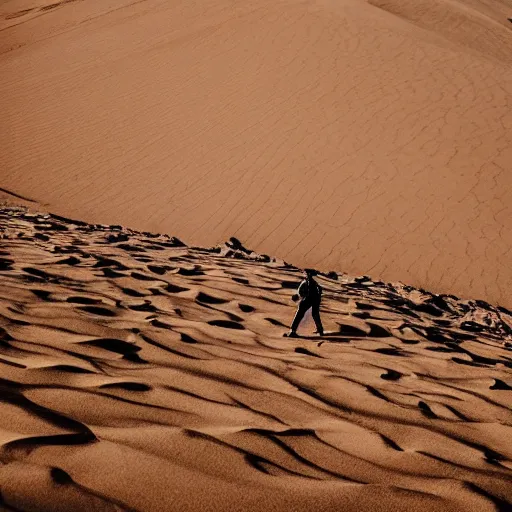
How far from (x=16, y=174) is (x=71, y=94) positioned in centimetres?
488

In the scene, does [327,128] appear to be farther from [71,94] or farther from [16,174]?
[71,94]

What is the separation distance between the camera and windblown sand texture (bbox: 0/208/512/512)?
2.03m

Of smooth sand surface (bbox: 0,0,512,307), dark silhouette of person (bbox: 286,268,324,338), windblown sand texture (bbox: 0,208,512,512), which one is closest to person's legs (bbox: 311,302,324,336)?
dark silhouette of person (bbox: 286,268,324,338)

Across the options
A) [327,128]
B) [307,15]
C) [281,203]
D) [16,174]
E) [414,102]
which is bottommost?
[16,174]

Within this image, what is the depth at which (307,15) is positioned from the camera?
20.4 metres

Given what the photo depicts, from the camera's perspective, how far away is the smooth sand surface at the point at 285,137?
35.3 ft

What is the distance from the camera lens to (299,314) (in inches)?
199

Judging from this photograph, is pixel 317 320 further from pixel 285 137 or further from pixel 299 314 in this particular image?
pixel 285 137

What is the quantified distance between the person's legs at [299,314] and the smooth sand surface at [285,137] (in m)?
4.69

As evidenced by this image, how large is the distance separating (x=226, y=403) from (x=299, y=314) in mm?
2272

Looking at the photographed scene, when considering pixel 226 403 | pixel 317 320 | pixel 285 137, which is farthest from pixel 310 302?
pixel 285 137

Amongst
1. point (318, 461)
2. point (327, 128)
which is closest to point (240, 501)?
point (318, 461)

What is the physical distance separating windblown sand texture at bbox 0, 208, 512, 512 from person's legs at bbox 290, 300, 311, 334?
110 millimetres

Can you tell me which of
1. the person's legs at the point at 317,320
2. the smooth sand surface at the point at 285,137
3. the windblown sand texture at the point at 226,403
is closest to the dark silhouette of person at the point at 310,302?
the person's legs at the point at 317,320
